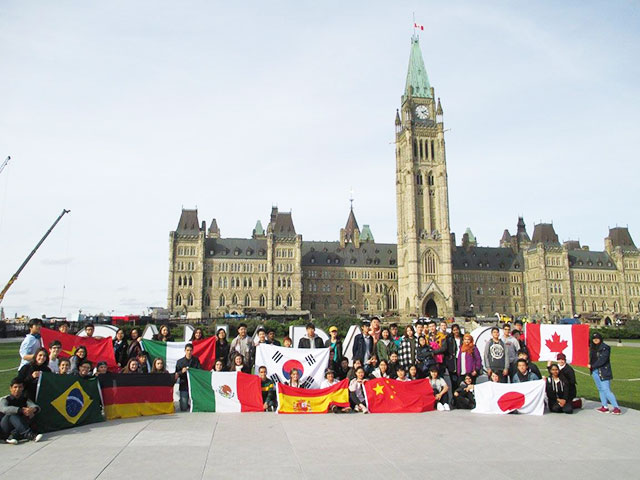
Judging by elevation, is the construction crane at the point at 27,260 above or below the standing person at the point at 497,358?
above

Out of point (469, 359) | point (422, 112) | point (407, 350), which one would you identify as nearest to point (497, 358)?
point (469, 359)

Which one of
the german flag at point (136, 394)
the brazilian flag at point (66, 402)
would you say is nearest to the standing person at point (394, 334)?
the german flag at point (136, 394)

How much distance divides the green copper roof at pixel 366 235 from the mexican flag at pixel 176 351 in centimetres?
11307

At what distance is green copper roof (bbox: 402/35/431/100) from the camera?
4291 inches

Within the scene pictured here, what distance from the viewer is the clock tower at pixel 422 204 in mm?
97812

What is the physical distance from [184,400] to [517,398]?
28.7 feet

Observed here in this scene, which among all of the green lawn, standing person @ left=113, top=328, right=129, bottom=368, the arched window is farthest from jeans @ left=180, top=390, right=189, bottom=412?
the arched window

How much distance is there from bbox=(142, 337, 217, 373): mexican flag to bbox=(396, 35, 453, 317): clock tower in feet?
266

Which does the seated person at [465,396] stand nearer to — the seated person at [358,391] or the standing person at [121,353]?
the seated person at [358,391]

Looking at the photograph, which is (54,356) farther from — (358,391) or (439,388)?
(439,388)

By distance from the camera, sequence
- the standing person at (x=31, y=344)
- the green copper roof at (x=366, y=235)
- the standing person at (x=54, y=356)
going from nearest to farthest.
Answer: the standing person at (x=31, y=344)
the standing person at (x=54, y=356)
the green copper roof at (x=366, y=235)

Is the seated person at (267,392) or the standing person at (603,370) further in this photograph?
the seated person at (267,392)

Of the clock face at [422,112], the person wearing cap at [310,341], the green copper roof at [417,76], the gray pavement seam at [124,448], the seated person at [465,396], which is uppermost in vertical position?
the green copper roof at [417,76]

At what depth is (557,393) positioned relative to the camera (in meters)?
14.7
